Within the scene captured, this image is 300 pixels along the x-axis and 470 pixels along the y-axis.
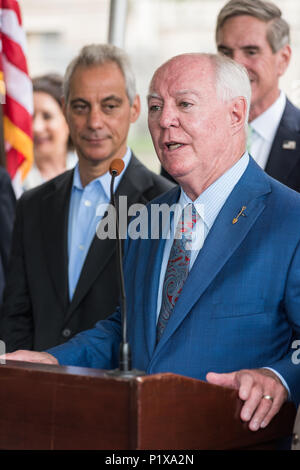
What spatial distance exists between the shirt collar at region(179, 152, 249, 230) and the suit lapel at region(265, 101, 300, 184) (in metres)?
0.90

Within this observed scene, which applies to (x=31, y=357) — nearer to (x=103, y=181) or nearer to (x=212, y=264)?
(x=212, y=264)

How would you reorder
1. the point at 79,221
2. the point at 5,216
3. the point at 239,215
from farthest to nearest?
the point at 5,216 → the point at 79,221 → the point at 239,215

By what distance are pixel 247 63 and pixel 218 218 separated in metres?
1.43

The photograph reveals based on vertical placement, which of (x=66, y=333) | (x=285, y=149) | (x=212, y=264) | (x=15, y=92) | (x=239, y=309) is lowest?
(x=66, y=333)

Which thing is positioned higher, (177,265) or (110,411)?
(177,265)

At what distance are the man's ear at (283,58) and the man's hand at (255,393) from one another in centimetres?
198

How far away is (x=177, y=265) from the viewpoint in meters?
2.14

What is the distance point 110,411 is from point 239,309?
643 millimetres

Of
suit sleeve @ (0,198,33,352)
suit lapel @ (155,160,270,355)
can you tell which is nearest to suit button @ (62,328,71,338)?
suit sleeve @ (0,198,33,352)

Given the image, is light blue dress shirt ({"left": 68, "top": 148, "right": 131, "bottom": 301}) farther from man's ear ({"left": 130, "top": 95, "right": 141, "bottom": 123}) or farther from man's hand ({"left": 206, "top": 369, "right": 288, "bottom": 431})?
man's hand ({"left": 206, "top": 369, "right": 288, "bottom": 431})

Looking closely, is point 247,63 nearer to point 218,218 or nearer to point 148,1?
point 218,218

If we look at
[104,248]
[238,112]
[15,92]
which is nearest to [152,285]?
[238,112]

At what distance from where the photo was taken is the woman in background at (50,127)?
17.0 ft
